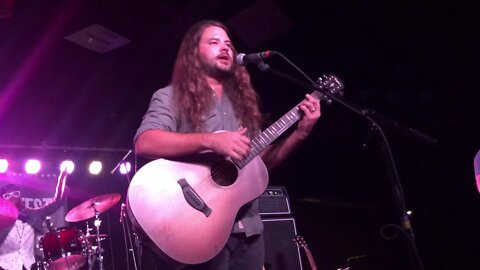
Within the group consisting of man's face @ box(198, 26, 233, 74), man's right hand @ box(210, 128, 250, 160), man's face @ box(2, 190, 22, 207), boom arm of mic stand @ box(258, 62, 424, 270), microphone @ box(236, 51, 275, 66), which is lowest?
boom arm of mic stand @ box(258, 62, 424, 270)

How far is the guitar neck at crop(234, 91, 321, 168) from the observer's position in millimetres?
2388

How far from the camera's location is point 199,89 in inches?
98.1

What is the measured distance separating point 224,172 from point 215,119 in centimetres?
29

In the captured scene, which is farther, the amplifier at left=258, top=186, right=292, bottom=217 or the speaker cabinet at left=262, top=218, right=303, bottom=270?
the amplifier at left=258, top=186, right=292, bottom=217

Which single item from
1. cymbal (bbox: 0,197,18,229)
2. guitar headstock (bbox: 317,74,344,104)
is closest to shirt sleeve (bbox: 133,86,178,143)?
guitar headstock (bbox: 317,74,344,104)

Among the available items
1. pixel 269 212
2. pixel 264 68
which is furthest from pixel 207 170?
pixel 269 212

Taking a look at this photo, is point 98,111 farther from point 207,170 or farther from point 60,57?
point 207,170

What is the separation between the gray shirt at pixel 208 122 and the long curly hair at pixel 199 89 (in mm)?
34

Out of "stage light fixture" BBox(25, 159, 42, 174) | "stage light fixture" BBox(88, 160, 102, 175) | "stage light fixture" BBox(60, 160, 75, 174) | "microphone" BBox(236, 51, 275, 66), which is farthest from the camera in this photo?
"stage light fixture" BBox(88, 160, 102, 175)

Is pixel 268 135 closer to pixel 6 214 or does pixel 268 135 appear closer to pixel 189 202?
pixel 189 202

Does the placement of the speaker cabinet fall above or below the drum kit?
below

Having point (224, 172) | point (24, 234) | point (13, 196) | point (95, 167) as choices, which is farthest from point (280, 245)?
point (95, 167)

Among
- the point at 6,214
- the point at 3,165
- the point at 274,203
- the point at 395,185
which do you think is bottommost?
the point at 395,185

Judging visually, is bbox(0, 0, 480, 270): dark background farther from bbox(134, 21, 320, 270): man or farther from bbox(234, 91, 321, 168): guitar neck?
bbox(234, 91, 321, 168): guitar neck
